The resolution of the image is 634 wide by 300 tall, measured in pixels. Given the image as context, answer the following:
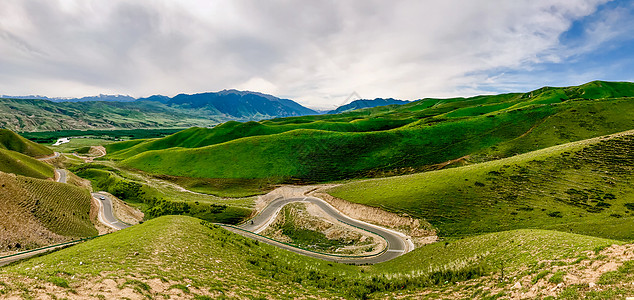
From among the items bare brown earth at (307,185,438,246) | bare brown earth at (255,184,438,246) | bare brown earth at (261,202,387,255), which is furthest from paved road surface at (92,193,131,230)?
bare brown earth at (307,185,438,246)

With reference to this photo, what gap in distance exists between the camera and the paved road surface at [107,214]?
53716 millimetres

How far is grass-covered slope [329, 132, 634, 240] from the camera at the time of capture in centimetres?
3781

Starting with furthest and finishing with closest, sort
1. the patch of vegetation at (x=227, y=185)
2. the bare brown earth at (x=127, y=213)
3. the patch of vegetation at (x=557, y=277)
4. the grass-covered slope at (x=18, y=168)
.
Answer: the patch of vegetation at (x=227, y=185) → the grass-covered slope at (x=18, y=168) → the bare brown earth at (x=127, y=213) → the patch of vegetation at (x=557, y=277)

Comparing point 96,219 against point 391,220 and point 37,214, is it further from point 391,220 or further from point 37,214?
point 391,220

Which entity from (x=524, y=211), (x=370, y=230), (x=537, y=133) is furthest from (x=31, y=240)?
(x=537, y=133)

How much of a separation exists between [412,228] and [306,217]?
23.6m

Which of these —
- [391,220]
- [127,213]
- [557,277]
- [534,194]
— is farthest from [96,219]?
[534,194]

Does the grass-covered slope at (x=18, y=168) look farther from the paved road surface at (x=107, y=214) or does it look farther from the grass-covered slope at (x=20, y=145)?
the grass-covered slope at (x=20, y=145)

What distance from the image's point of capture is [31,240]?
128ft

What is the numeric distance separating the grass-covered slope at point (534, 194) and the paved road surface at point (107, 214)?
2124 inches

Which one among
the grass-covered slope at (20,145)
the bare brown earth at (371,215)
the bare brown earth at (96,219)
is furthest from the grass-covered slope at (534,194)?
the grass-covered slope at (20,145)

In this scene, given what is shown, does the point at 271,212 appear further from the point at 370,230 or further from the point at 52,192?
the point at 52,192

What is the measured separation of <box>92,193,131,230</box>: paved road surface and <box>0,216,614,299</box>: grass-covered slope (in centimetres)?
3441

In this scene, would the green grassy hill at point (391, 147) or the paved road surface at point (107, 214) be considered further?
the green grassy hill at point (391, 147)
